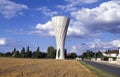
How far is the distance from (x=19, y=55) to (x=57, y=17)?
53641 mm

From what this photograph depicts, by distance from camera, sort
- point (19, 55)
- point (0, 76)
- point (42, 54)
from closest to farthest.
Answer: point (0, 76), point (19, 55), point (42, 54)

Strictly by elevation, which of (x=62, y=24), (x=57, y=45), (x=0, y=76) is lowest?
(x=0, y=76)

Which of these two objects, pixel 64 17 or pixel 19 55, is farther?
pixel 19 55

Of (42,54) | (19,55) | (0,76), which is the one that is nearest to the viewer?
(0,76)

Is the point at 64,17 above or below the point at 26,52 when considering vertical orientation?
above

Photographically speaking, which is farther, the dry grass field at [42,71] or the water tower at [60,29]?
the water tower at [60,29]

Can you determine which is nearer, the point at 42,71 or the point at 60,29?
the point at 42,71

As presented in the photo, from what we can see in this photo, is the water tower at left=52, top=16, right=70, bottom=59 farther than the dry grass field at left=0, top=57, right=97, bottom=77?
Yes

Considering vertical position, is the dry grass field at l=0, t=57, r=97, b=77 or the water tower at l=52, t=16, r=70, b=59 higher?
the water tower at l=52, t=16, r=70, b=59

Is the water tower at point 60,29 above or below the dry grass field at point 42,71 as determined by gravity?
above

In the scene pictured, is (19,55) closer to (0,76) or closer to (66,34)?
(66,34)

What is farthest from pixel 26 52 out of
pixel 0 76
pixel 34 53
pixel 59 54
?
pixel 0 76

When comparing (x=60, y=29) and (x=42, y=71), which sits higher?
(x=60, y=29)

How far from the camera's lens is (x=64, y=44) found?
134 metres
